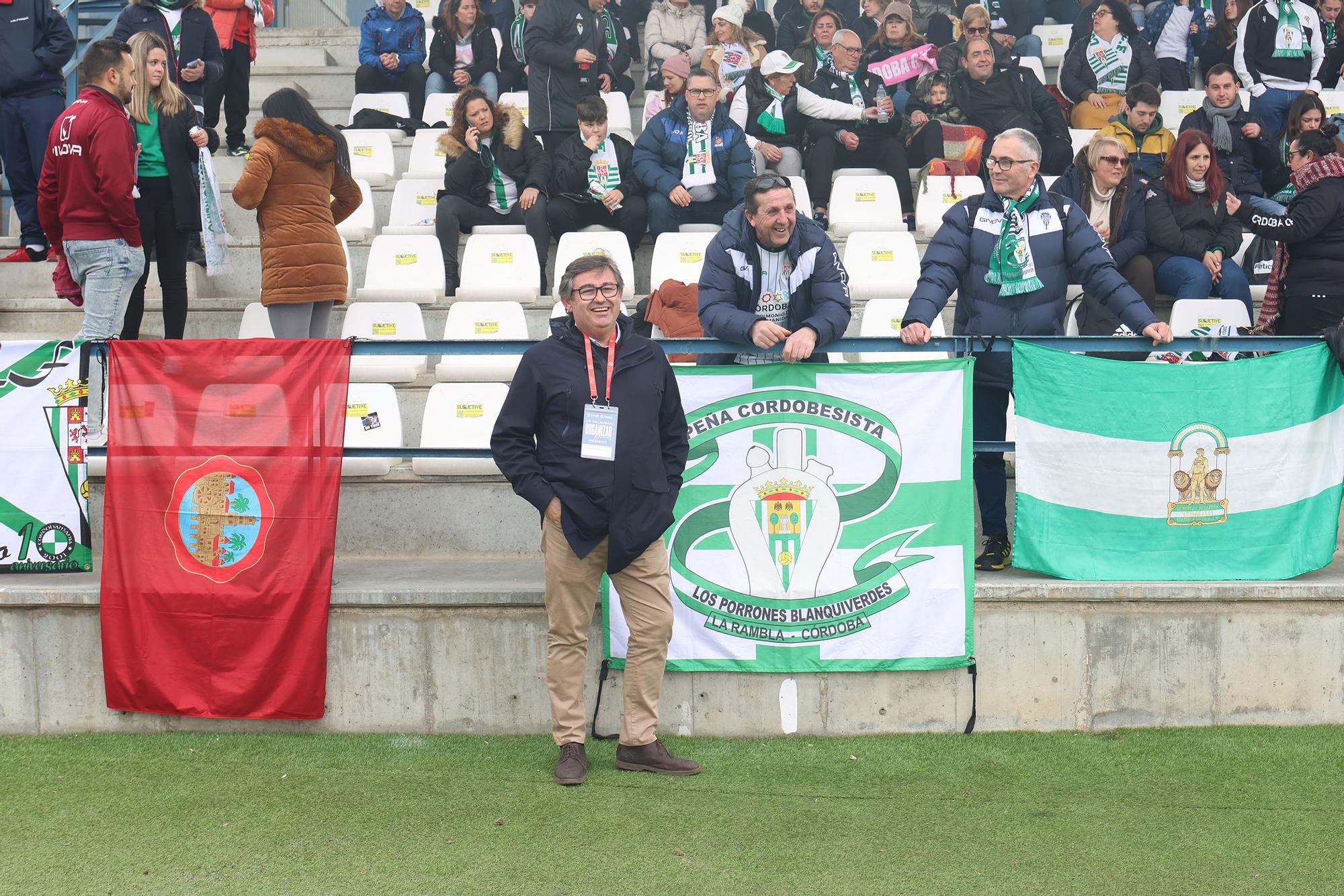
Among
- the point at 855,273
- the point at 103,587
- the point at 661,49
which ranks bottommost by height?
the point at 103,587

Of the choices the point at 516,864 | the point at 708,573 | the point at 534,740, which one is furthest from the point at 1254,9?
the point at 516,864

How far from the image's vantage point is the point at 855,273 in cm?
746

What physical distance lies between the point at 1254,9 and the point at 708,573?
25.0 ft

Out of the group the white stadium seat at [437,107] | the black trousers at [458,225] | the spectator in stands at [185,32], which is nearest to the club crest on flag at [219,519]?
the black trousers at [458,225]

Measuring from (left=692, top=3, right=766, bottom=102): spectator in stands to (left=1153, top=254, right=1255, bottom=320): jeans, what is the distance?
3479 millimetres

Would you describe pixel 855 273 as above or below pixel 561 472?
above

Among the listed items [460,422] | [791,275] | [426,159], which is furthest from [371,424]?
[426,159]

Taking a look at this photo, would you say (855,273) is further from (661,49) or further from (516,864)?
(516,864)

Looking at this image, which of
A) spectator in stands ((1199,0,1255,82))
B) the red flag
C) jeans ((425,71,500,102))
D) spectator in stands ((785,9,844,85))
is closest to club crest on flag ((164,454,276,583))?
the red flag

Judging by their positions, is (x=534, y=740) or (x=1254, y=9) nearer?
(x=534, y=740)

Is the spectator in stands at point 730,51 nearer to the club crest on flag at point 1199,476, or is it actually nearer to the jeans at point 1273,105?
the jeans at point 1273,105

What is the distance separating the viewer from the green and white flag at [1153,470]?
4.76 m

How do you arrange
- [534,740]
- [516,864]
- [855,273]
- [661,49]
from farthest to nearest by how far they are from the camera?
[661,49] → [855,273] → [534,740] → [516,864]

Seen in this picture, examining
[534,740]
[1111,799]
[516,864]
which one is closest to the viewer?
[516,864]
